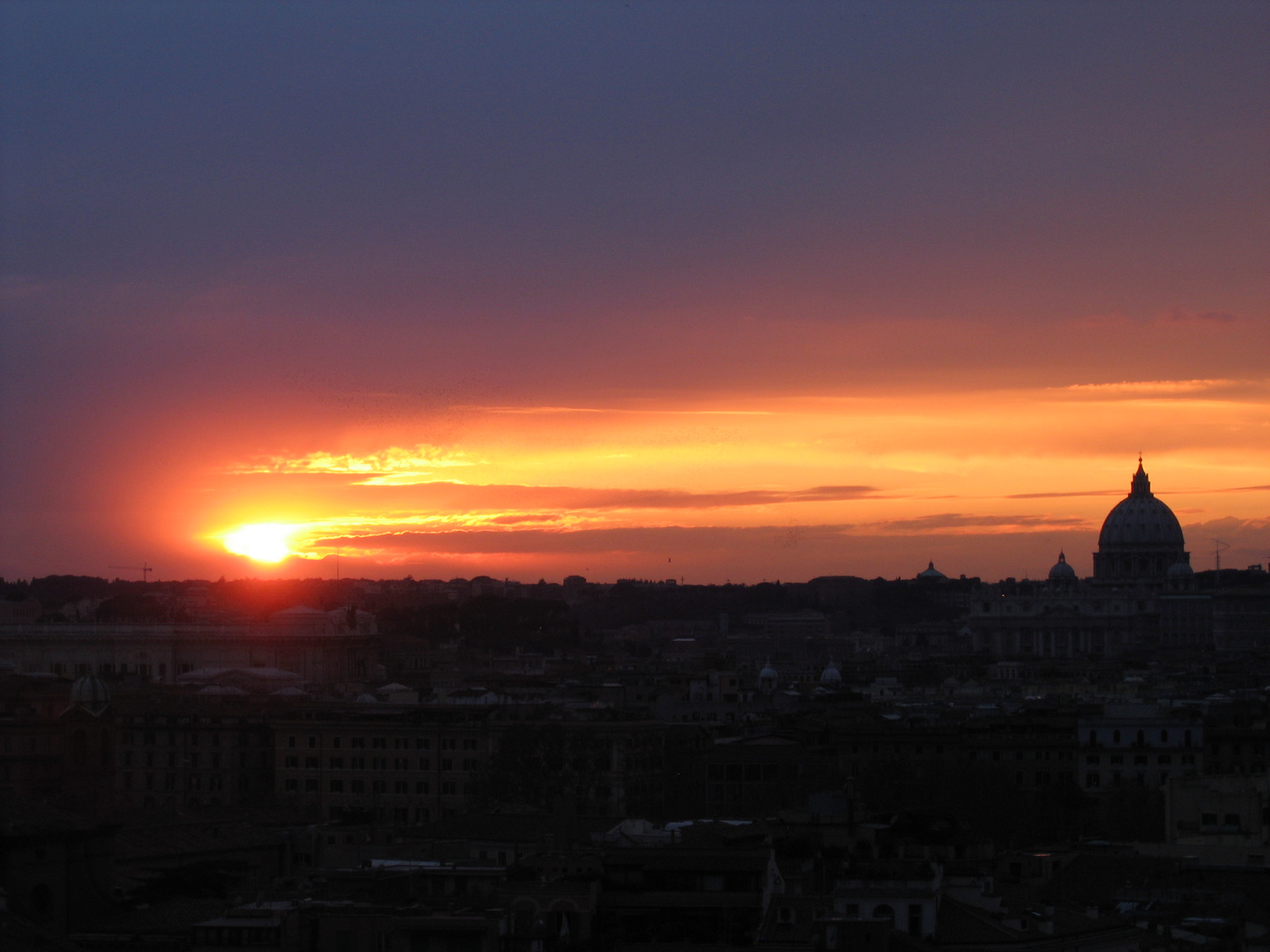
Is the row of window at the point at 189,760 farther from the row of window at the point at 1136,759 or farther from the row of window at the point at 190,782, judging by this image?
the row of window at the point at 1136,759

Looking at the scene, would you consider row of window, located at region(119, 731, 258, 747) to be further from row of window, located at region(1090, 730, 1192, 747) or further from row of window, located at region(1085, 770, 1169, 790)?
row of window, located at region(1090, 730, 1192, 747)

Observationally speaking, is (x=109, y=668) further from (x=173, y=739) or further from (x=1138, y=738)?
(x=1138, y=738)

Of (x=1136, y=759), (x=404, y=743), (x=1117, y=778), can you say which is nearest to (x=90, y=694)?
(x=404, y=743)

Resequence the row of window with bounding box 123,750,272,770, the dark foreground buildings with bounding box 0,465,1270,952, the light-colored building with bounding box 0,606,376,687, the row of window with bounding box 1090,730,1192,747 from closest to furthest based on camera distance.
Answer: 1. the dark foreground buildings with bounding box 0,465,1270,952
2. the row of window with bounding box 1090,730,1192,747
3. the row of window with bounding box 123,750,272,770
4. the light-colored building with bounding box 0,606,376,687

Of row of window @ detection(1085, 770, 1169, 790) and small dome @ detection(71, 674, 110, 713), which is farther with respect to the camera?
small dome @ detection(71, 674, 110, 713)

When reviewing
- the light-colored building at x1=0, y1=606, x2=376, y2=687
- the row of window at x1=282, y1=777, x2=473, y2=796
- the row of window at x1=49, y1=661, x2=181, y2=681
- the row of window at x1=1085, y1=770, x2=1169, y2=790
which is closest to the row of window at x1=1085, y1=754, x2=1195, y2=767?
the row of window at x1=1085, y1=770, x2=1169, y2=790

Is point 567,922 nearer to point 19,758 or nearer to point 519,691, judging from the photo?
point 19,758

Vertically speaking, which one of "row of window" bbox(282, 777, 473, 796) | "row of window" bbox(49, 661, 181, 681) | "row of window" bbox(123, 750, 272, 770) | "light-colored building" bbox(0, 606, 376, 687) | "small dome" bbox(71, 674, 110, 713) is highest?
"light-colored building" bbox(0, 606, 376, 687)
